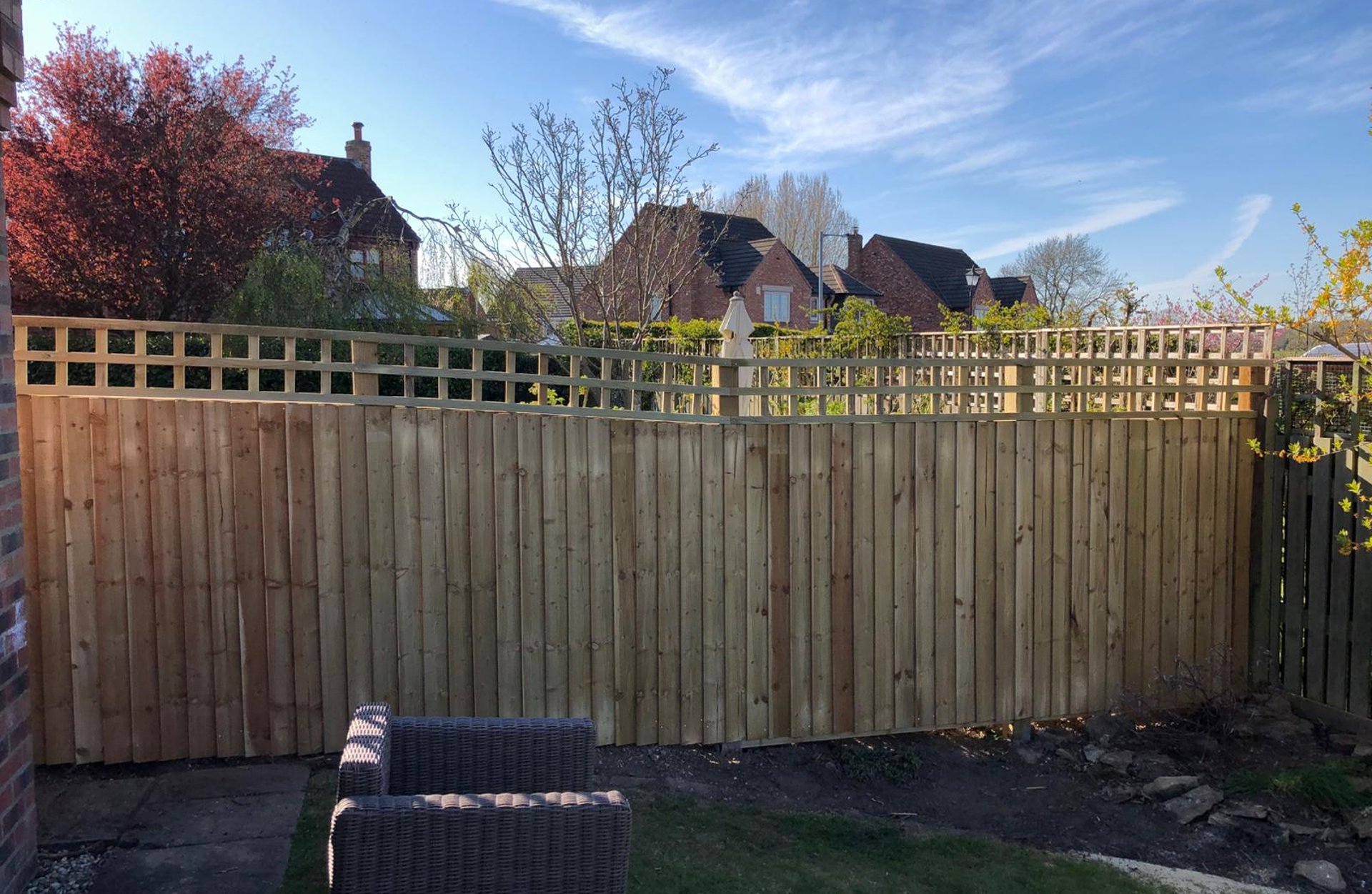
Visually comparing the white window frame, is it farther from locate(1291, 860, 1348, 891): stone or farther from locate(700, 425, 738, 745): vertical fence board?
locate(1291, 860, 1348, 891): stone

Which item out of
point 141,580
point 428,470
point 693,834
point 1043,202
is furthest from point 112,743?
point 1043,202

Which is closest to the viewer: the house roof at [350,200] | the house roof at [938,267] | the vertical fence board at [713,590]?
the vertical fence board at [713,590]

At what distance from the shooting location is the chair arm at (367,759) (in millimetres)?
2400

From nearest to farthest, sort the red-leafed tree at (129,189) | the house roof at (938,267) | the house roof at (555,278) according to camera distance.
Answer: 1. the house roof at (555,278)
2. the red-leafed tree at (129,189)
3. the house roof at (938,267)

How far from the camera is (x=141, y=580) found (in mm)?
3721

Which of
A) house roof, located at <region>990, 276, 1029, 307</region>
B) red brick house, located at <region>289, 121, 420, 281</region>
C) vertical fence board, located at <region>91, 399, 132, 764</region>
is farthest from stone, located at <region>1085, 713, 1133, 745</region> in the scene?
house roof, located at <region>990, 276, 1029, 307</region>

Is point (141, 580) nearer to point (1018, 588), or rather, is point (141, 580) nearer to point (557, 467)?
point (557, 467)

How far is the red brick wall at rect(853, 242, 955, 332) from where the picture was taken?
3388 centimetres

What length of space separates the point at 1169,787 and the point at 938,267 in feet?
111

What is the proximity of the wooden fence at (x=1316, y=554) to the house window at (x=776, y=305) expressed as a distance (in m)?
24.2

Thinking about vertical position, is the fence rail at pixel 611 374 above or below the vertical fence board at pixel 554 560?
above

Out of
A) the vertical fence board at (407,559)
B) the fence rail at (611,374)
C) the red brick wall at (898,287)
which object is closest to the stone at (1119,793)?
the fence rail at (611,374)

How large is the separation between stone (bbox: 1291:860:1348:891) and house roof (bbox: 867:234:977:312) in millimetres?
31016

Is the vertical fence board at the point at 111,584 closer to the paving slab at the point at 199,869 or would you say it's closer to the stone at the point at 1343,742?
the paving slab at the point at 199,869
